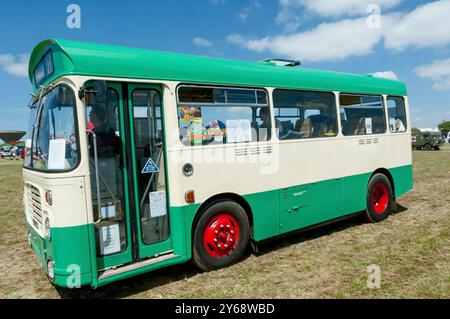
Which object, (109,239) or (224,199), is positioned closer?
(109,239)

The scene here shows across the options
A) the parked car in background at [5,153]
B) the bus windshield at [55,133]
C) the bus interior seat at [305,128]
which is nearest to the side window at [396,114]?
the bus interior seat at [305,128]

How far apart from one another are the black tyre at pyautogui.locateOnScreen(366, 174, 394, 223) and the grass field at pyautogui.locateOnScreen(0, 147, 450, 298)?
0.82 feet

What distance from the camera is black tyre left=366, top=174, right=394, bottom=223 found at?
23.5 feet

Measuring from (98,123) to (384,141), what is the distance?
18.7ft

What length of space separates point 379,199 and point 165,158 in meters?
5.00

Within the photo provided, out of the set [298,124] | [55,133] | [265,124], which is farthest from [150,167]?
[298,124]

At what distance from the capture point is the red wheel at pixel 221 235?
4.90 meters

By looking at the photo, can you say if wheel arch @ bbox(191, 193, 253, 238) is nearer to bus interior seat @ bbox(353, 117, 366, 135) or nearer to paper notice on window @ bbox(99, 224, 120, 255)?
paper notice on window @ bbox(99, 224, 120, 255)

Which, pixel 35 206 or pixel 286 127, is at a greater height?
pixel 286 127

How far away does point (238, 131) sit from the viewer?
16.8 ft

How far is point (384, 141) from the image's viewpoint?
744 cm

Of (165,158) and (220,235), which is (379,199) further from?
(165,158)

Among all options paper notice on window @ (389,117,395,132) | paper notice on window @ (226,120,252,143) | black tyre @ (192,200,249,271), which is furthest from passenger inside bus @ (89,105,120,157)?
paper notice on window @ (389,117,395,132)
